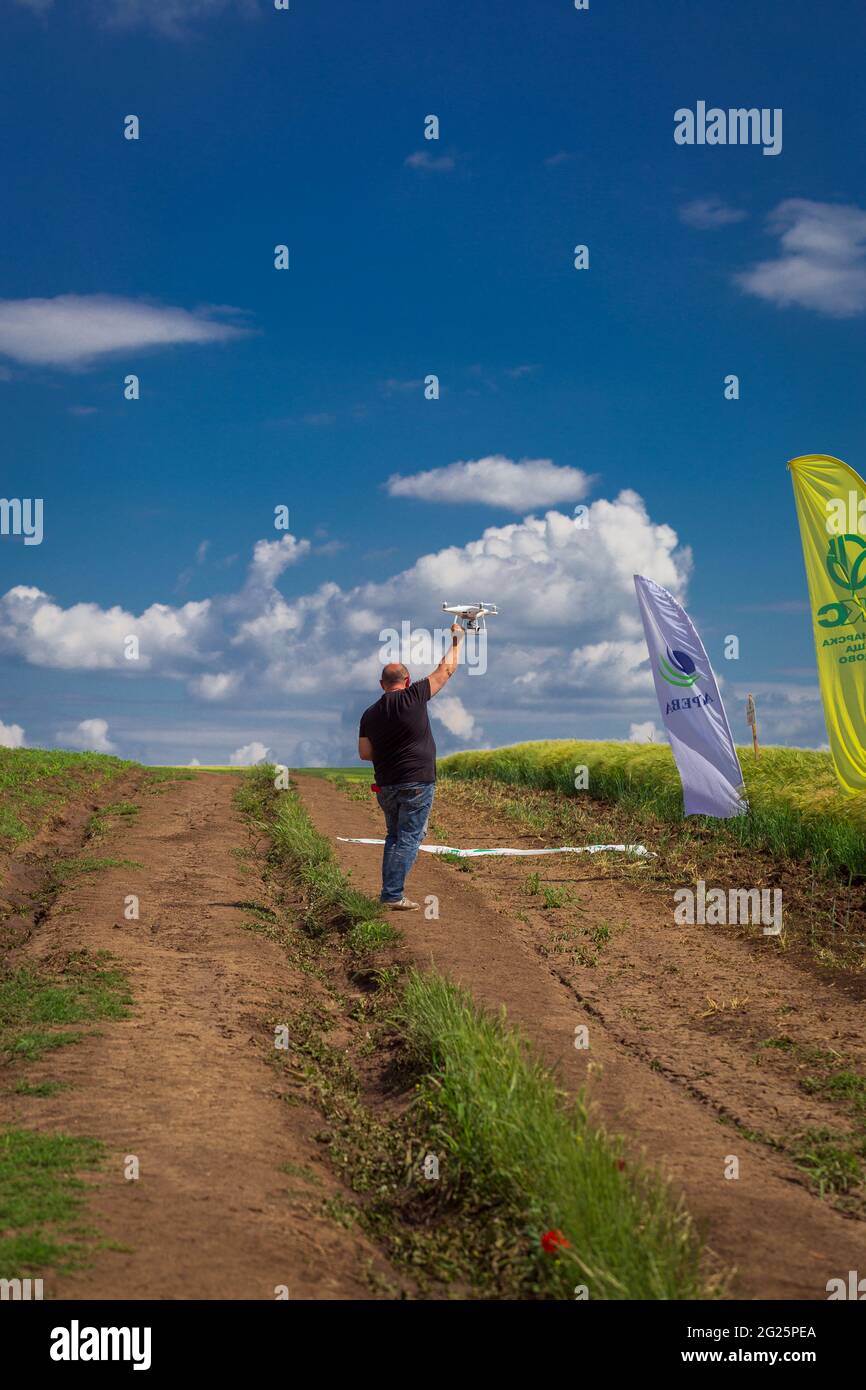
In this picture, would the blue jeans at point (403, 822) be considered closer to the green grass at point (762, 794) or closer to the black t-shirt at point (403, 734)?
the black t-shirt at point (403, 734)

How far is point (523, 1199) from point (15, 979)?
17.2 ft

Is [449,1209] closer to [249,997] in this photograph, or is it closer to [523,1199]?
[523,1199]

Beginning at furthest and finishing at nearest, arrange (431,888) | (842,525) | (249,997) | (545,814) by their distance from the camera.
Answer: (545,814) < (842,525) < (431,888) < (249,997)

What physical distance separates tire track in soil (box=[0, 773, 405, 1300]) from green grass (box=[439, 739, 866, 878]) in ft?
22.4

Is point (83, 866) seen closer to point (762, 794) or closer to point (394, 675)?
point (394, 675)

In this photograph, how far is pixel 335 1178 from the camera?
548 cm

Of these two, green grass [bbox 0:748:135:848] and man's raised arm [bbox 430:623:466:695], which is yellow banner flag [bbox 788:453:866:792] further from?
green grass [bbox 0:748:135:848]

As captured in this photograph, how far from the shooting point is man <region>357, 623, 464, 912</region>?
35.1ft

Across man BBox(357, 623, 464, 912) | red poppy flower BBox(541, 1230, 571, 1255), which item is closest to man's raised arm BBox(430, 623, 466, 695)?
man BBox(357, 623, 464, 912)

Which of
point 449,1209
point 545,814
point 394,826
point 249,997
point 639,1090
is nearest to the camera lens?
point 449,1209

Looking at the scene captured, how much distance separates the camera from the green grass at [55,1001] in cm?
Answer: 702
